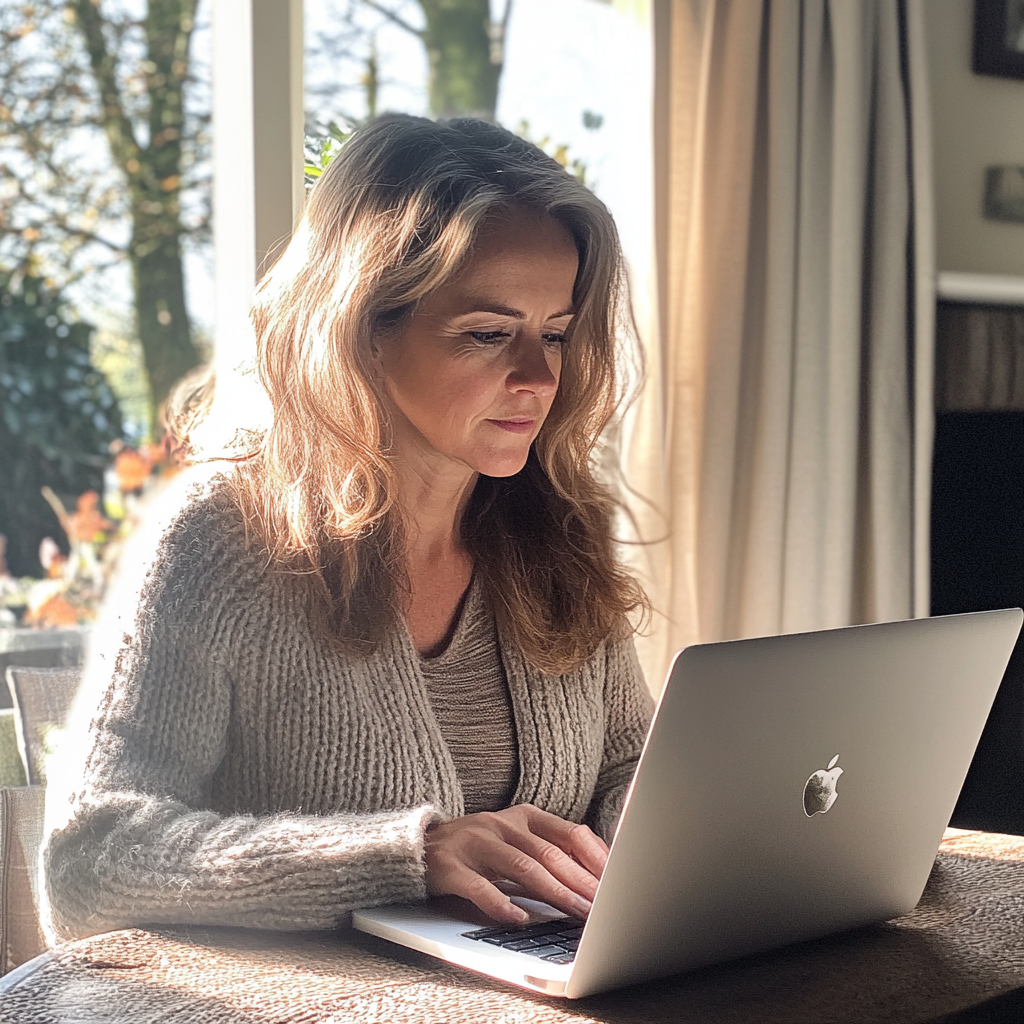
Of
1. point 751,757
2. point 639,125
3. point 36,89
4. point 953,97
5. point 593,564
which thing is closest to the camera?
point 751,757

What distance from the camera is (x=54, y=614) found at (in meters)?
2.93

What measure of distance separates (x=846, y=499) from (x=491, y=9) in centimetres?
167

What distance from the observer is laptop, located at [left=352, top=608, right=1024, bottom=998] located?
0.78 m

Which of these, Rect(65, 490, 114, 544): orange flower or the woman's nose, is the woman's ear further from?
Rect(65, 490, 114, 544): orange flower

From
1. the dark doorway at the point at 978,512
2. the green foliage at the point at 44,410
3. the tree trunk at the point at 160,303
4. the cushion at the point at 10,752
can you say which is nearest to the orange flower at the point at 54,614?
the green foliage at the point at 44,410

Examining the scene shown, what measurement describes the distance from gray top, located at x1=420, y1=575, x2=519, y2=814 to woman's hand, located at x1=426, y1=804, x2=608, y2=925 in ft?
0.95

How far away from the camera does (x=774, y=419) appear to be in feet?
7.97

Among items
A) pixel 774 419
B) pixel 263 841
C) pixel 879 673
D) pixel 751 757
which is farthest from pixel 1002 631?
pixel 774 419

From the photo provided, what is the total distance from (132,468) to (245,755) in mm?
2328

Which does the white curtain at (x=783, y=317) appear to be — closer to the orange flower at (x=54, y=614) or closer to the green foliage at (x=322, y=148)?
the green foliage at (x=322, y=148)

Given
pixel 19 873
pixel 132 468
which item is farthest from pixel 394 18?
pixel 19 873

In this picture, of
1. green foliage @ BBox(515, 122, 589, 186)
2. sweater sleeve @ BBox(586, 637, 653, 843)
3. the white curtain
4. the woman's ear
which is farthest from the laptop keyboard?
green foliage @ BBox(515, 122, 589, 186)

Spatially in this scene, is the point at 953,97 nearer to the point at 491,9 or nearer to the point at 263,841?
the point at 491,9

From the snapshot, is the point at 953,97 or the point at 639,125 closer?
the point at 639,125
